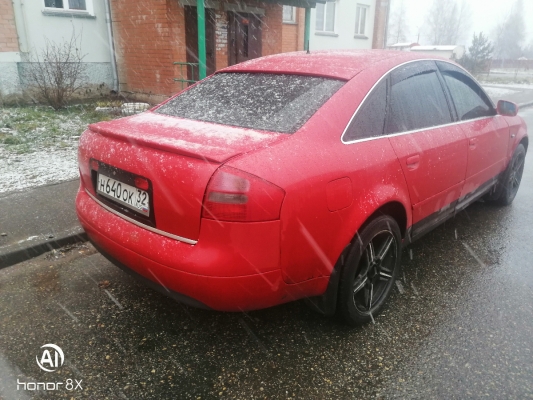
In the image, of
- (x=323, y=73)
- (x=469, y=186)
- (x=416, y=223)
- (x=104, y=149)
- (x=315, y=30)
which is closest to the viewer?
(x=104, y=149)

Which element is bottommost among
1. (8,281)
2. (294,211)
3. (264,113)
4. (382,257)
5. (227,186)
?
(8,281)

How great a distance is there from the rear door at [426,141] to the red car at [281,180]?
0.05ft

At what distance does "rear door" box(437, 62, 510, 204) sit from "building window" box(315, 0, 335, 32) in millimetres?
14759

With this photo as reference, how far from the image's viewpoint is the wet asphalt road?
7.23 feet

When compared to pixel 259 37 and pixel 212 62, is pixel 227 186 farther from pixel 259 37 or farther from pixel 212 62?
pixel 259 37

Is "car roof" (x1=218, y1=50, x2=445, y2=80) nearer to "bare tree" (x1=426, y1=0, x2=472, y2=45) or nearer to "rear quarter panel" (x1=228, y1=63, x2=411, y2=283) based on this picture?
"rear quarter panel" (x1=228, y1=63, x2=411, y2=283)

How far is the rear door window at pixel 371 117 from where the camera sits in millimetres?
2476

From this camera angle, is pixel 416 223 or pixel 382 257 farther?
pixel 416 223

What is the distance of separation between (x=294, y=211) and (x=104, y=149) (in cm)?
118

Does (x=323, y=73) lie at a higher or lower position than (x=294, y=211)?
higher

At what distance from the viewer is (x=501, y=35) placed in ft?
292

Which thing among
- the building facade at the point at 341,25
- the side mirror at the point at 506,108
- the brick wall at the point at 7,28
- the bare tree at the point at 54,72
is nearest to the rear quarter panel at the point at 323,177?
the side mirror at the point at 506,108

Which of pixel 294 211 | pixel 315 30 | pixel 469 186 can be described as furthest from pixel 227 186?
pixel 315 30

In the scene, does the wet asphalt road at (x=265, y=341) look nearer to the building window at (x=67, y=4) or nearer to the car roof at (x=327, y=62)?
the car roof at (x=327, y=62)
